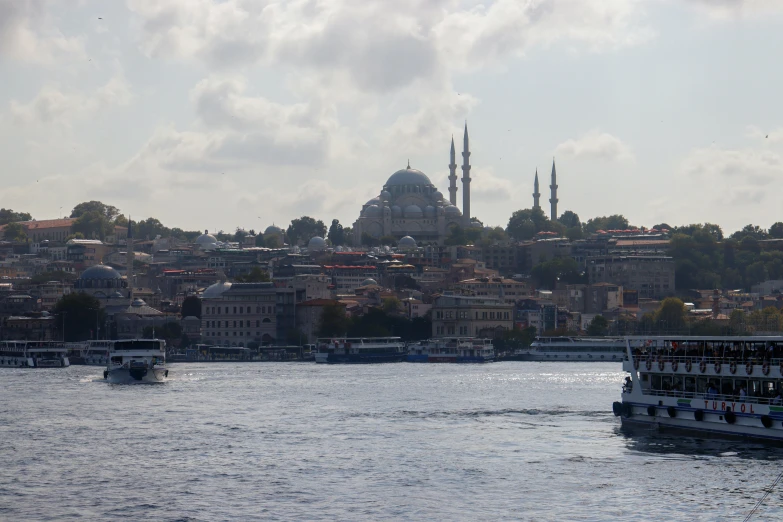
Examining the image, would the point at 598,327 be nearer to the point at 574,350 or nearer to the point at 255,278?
the point at 574,350

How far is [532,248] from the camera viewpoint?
616ft

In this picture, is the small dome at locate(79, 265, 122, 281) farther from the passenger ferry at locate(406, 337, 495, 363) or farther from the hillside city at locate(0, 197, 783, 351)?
the passenger ferry at locate(406, 337, 495, 363)

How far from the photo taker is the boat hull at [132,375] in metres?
74.9

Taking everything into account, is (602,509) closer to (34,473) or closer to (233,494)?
(233,494)

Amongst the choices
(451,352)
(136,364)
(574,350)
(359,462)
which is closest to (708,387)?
(359,462)

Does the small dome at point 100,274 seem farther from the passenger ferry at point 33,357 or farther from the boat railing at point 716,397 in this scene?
the boat railing at point 716,397

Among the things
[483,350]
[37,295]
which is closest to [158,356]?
[483,350]

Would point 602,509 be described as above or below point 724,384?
below

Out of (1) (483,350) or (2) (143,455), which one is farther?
(1) (483,350)

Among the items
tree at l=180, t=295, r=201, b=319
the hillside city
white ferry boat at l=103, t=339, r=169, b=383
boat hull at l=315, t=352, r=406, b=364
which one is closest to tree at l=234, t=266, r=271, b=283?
the hillside city

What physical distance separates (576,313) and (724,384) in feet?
351

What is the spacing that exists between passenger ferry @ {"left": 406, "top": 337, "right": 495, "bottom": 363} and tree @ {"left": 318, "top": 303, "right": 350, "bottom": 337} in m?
10.2

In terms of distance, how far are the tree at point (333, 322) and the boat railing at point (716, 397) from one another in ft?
263

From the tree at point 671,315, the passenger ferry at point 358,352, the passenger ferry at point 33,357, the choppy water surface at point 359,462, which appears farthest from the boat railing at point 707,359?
the tree at point 671,315
